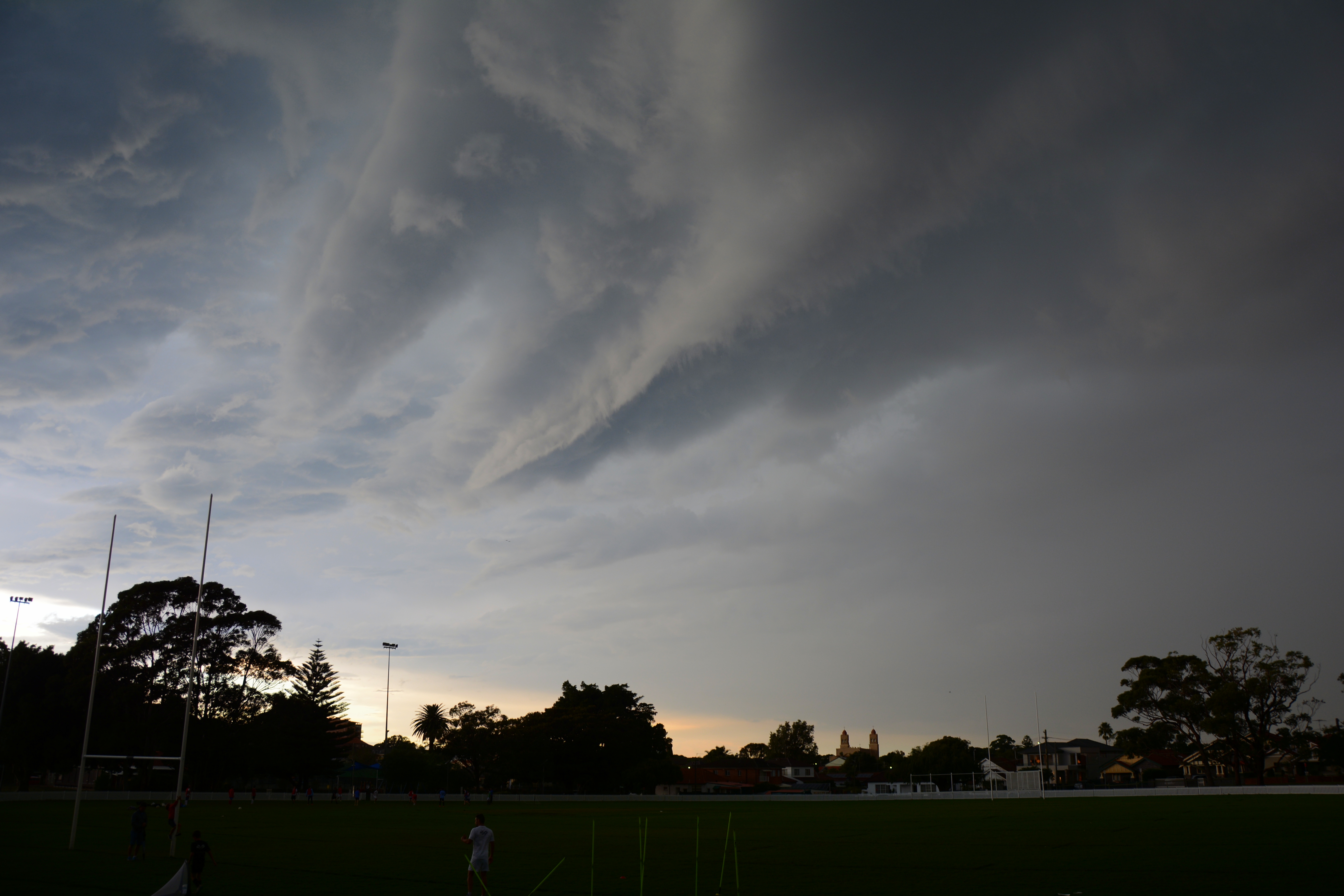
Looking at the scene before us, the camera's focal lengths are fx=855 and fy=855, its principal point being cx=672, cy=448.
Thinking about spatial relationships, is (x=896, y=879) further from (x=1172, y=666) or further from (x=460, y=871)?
(x=1172, y=666)

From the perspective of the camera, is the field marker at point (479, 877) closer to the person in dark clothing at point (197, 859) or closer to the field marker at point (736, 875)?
the field marker at point (736, 875)

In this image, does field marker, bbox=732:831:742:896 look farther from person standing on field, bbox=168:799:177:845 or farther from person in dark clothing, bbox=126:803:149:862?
person in dark clothing, bbox=126:803:149:862

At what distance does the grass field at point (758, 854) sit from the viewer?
18.8 meters

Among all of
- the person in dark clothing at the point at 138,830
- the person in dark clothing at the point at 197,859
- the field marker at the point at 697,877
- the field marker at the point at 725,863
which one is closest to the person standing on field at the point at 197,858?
the person in dark clothing at the point at 197,859

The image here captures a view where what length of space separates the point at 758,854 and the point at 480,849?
1202 centimetres

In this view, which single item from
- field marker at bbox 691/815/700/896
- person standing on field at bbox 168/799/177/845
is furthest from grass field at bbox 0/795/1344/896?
Answer: person standing on field at bbox 168/799/177/845

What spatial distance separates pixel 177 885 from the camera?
685 inches

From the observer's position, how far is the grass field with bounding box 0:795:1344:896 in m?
18.8

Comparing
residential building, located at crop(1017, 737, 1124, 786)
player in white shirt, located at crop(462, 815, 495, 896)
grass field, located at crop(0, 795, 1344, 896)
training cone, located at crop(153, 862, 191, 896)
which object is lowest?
residential building, located at crop(1017, 737, 1124, 786)

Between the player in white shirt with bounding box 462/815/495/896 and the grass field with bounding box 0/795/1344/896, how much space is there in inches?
48.0

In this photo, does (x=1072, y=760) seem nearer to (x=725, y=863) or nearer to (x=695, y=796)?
(x=695, y=796)

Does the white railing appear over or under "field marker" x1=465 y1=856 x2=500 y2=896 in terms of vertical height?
under

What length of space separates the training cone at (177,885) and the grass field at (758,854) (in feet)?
5.22

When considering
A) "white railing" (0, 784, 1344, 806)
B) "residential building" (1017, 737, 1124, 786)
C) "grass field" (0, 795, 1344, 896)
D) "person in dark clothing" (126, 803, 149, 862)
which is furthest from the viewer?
"residential building" (1017, 737, 1124, 786)
